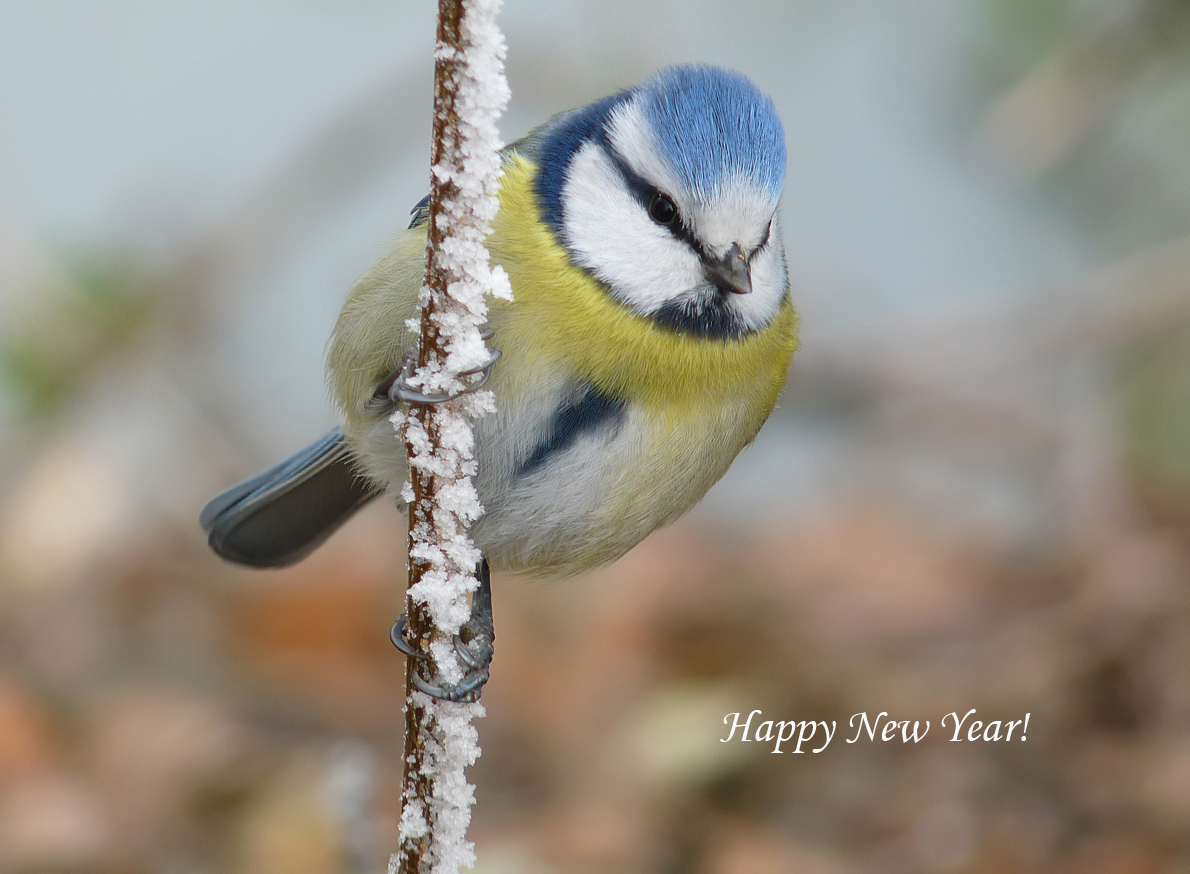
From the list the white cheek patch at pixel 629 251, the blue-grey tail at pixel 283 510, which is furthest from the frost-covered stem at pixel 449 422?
the blue-grey tail at pixel 283 510

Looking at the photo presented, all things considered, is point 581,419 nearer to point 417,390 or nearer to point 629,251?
point 629,251

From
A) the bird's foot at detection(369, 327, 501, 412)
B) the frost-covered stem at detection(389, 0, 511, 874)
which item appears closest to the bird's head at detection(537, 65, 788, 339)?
the bird's foot at detection(369, 327, 501, 412)

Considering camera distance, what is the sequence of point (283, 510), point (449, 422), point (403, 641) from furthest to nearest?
point (283, 510)
point (403, 641)
point (449, 422)

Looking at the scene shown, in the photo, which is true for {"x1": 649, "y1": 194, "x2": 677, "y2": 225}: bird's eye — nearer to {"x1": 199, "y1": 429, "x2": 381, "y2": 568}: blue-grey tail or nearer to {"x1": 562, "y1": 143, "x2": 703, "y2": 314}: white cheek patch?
{"x1": 562, "y1": 143, "x2": 703, "y2": 314}: white cheek patch

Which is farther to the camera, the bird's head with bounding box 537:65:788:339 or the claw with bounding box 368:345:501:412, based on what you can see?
the bird's head with bounding box 537:65:788:339

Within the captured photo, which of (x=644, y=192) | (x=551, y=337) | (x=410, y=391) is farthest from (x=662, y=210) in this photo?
(x=410, y=391)

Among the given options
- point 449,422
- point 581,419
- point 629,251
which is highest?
point 629,251

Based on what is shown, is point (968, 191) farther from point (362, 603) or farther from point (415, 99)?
point (362, 603)
